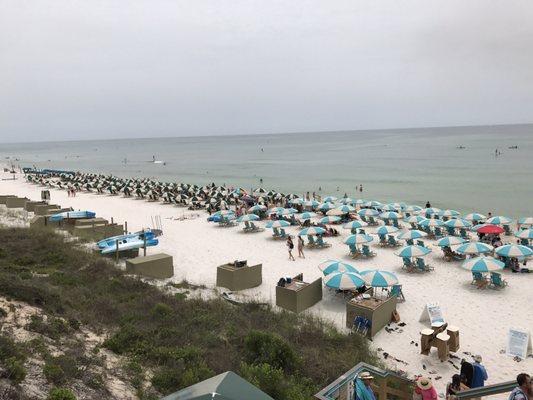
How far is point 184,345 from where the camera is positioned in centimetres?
728

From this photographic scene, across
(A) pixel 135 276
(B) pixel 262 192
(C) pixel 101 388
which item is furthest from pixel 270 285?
(B) pixel 262 192

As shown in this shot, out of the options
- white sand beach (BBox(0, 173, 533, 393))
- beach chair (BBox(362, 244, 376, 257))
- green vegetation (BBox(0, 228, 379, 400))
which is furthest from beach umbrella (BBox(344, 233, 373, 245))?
green vegetation (BBox(0, 228, 379, 400))

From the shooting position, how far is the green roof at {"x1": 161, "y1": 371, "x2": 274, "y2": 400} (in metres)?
3.29

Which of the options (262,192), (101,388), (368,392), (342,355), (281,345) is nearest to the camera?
(368,392)

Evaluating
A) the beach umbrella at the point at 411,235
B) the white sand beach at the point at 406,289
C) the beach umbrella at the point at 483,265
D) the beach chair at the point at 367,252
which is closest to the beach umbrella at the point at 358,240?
the beach chair at the point at 367,252

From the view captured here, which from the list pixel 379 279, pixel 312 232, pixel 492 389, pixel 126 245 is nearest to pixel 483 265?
pixel 379 279

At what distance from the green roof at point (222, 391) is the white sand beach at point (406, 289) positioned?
562 centimetres

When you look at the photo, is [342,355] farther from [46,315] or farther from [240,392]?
[46,315]

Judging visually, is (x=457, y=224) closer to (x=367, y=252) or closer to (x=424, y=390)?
(x=367, y=252)

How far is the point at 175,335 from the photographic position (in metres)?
7.62

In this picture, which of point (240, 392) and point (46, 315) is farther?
point (46, 315)

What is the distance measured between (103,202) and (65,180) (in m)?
15.9

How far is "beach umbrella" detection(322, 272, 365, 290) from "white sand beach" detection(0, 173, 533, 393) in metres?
0.77

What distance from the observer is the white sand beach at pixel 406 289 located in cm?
882
